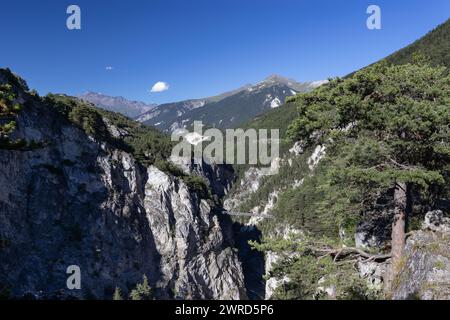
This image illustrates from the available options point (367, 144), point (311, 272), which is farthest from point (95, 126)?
point (367, 144)

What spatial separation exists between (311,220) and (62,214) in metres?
45.1

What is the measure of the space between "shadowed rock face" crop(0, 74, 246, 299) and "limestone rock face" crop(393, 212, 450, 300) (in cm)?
5332

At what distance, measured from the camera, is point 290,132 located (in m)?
18.8

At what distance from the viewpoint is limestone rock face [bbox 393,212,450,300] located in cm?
1217

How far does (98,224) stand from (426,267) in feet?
235

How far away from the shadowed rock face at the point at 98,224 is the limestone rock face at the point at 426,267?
175ft

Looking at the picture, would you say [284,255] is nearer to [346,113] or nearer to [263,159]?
[346,113]

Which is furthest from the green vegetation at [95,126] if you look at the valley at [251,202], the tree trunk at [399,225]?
the tree trunk at [399,225]

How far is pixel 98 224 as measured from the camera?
3031 inches

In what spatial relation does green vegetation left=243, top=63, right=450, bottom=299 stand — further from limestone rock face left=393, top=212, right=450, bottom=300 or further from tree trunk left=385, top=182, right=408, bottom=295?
limestone rock face left=393, top=212, right=450, bottom=300

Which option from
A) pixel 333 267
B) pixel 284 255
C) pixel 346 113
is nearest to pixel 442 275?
pixel 333 267

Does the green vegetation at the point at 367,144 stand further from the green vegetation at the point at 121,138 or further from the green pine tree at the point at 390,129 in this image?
the green vegetation at the point at 121,138

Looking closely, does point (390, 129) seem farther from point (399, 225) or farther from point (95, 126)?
point (95, 126)

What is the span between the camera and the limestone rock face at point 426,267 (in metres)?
12.2
